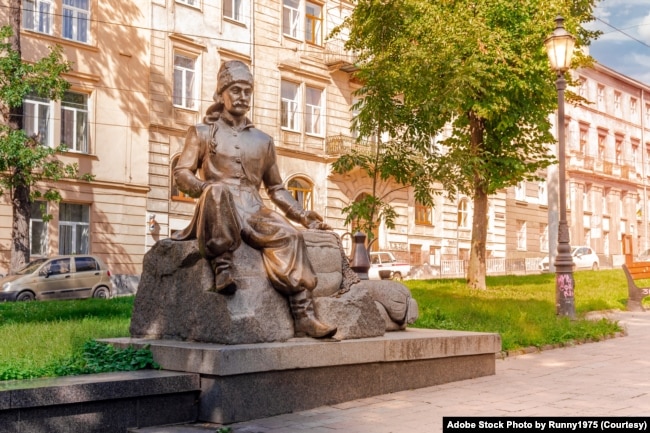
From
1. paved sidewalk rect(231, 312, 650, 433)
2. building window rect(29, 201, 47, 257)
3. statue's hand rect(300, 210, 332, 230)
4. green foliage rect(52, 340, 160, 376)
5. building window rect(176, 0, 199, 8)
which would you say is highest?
building window rect(176, 0, 199, 8)

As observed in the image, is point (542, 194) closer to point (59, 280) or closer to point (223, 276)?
point (59, 280)

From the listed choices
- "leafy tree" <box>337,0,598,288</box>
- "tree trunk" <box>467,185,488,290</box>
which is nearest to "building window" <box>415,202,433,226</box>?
"leafy tree" <box>337,0,598,288</box>

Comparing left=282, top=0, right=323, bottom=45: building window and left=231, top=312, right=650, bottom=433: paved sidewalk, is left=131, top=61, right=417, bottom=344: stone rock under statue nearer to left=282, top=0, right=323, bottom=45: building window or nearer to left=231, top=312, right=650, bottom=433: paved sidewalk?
left=231, top=312, right=650, bottom=433: paved sidewalk

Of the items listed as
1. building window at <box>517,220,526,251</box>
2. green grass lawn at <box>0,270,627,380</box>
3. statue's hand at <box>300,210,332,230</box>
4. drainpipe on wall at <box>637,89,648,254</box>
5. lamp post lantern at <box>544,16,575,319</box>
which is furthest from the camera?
drainpipe on wall at <box>637,89,648,254</box>

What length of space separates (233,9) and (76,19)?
23.4 feet

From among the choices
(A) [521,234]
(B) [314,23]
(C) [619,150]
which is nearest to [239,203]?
(B) [314,23]

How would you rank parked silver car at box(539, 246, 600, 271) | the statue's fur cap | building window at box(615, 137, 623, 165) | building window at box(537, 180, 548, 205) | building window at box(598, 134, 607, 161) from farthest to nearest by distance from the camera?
building window at box(615, 137, 623, 165) → building window at box(598, 134, 607, 161) → building window at box(537, 180, 548, 205) → parked silver car at box(539, 246, 600, 271) → the statue's fur cap

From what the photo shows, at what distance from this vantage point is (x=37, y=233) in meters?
24.1

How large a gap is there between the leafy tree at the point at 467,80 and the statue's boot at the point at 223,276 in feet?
36.9

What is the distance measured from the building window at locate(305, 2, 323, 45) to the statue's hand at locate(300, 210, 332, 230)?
2742cm

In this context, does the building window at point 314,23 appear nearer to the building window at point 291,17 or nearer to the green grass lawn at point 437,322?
the building window at point 291,17

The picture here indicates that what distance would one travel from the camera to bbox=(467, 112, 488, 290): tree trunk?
20156mm

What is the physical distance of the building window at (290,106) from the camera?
31922 millimetres

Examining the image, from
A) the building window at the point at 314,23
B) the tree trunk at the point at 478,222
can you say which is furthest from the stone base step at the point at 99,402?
the building window at the point at 314,23
